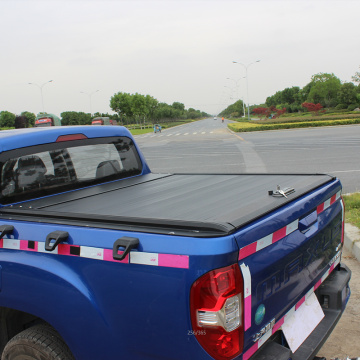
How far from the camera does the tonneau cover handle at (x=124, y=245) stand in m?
1.80

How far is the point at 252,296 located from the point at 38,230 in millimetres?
1162

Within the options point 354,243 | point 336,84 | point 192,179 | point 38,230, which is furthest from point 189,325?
point 336,84

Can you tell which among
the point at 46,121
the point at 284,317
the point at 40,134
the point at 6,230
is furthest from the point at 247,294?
the point at 46,121

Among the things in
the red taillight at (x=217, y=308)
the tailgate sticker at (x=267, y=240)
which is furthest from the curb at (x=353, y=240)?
the red taillight at (x=217, y=308)

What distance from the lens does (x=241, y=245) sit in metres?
1.76

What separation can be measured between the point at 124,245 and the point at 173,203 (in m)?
0.81

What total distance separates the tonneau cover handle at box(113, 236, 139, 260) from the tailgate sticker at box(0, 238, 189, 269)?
0.04 metres

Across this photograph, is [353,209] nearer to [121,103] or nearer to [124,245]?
[124,245]

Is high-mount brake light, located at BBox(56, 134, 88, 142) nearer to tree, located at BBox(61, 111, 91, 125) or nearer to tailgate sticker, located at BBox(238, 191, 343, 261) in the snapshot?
tailgate sticker, located at BBox(238, 191, 343, 261)

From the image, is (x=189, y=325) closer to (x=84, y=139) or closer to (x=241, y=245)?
(x=241, y=245)

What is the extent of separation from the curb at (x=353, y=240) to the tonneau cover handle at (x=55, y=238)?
3921 millimetres

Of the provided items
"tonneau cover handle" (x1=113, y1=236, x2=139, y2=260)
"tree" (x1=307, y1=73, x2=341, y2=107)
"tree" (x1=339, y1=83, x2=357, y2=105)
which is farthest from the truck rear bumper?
"tree" (x1=307, y1=73, x2=341, y2=107)

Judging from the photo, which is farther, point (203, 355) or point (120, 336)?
point (120, 336)

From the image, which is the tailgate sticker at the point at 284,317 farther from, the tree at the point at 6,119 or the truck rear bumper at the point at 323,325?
the tree at the point at 6,119
